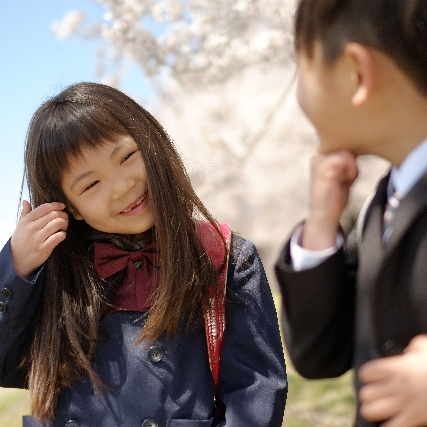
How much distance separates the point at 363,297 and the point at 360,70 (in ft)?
1.40

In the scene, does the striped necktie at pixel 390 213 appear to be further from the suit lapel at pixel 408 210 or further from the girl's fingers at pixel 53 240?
the girl's fingers at pixel 53 240

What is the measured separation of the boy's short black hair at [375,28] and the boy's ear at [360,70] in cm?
2

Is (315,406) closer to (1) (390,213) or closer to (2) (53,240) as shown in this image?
(2) (53,240)

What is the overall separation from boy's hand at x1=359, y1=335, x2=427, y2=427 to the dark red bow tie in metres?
1.12

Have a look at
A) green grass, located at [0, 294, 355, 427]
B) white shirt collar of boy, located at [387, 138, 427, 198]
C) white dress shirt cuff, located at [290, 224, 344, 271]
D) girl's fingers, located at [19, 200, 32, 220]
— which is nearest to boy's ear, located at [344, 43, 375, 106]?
white shirt collar of boy, located at [387, 138, 427, 198]

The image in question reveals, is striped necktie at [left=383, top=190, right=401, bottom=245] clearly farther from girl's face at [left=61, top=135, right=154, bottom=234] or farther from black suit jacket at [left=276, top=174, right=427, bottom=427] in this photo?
girl's face at [left=61, top=135, right=154, bottom=234]

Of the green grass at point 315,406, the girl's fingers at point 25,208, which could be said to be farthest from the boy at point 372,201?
the green grass at point 315,406

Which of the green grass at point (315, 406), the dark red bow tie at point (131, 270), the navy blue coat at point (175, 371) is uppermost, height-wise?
the dark red bow tie at point (131, 270)

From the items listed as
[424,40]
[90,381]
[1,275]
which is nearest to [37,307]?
[1,275]

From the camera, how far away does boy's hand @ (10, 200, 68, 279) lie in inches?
87.6

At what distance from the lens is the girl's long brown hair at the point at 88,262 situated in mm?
2146

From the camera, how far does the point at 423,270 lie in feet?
4.01

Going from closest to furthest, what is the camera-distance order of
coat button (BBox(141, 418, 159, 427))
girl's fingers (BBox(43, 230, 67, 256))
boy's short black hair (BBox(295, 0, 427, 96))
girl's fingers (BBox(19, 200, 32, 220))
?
boy's short black hair (BBox(295, 0, 427, 96)), coat button (BBox(141, 418, 159, 427)), girl's fingers (BBox(43, 230, 67, 256)), girl's fingers (BBox(19, 200, 32, 220))

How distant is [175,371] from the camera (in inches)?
84.3
